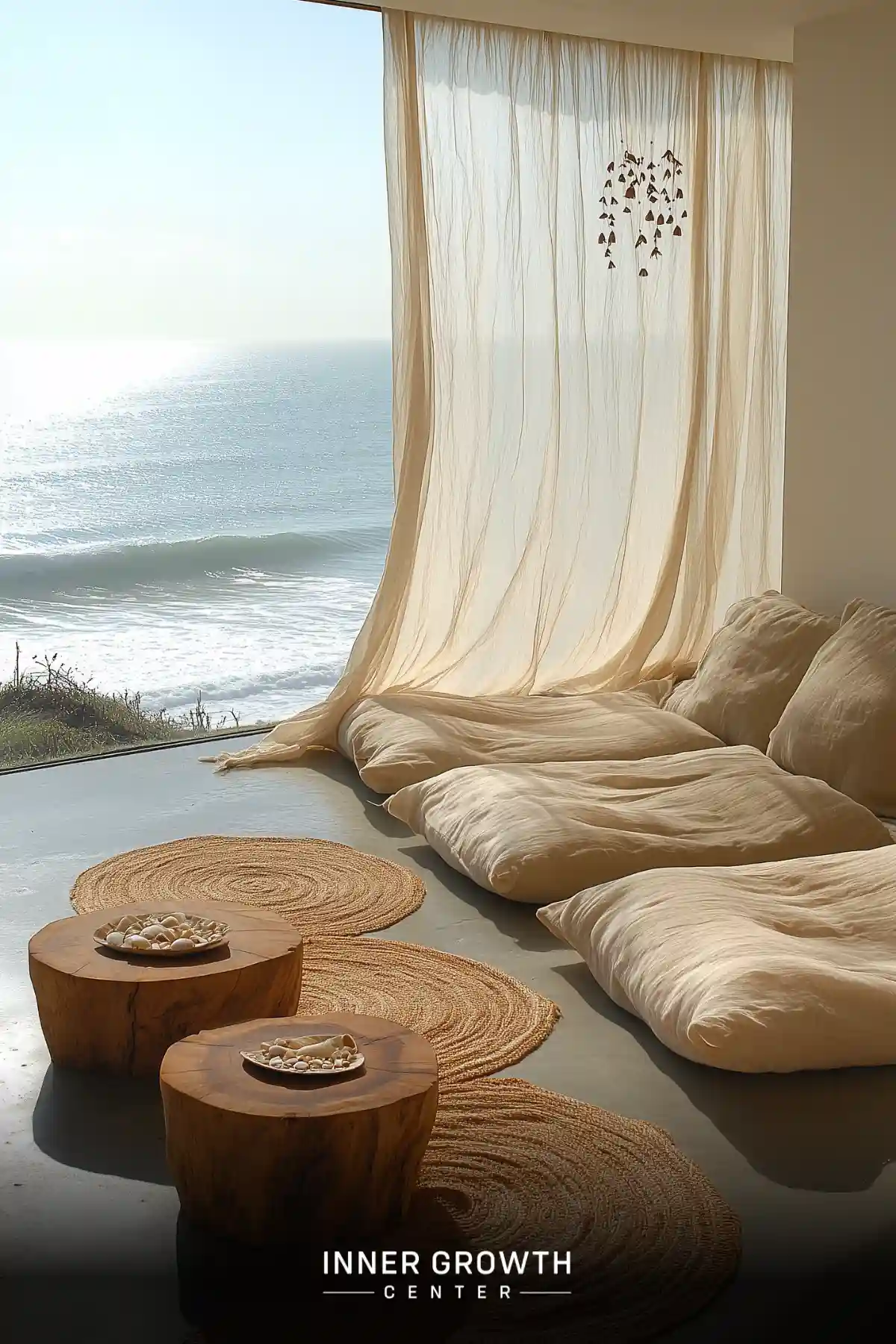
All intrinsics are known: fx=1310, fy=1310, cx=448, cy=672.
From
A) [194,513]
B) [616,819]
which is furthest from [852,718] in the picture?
[194,513]

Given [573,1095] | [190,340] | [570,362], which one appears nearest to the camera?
[573,1095]

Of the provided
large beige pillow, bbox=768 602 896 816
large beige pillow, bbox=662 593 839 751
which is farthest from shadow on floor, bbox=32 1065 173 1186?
large beige pillow, bbox=662 593 839 751

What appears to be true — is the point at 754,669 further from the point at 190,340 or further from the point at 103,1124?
the point at 190,340

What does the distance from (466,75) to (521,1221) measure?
395cm

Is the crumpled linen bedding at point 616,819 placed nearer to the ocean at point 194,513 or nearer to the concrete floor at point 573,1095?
the concrete floor at point 573,1095

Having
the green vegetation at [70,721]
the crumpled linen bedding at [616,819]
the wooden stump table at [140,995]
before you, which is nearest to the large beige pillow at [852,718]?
the crumpled linen bedding at [616,819]

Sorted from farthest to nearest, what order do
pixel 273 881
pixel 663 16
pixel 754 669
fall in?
pixel 754 669 → pixel 663 16 → pixel 273 881

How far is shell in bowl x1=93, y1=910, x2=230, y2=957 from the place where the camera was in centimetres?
237

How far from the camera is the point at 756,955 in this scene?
2.44 meters

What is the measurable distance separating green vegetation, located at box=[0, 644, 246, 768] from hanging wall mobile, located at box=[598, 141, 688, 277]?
4.12 metres

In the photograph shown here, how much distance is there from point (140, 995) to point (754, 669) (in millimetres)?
2736

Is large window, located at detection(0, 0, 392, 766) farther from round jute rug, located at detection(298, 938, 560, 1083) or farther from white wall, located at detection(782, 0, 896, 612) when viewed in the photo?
round jute rug, located at detection(298, 938, 560, 1083)

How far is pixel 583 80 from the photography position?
4.78m

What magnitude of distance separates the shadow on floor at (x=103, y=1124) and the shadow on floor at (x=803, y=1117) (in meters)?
0.90
